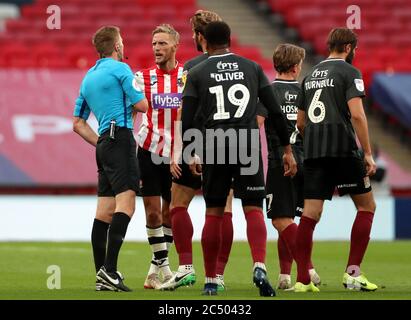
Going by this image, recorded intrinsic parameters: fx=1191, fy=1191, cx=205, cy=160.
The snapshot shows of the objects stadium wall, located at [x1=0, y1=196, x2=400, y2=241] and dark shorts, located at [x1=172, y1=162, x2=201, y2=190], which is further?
stadium wall, located at [x1=0, y1=196, x2=400, y2=241]

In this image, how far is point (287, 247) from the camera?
10.5m

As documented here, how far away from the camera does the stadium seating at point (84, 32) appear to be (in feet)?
74.5

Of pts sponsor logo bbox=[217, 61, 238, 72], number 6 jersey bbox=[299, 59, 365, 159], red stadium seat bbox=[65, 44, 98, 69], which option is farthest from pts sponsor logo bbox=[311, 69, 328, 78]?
red stadium seat bbox=[65, 44, 98, 69]

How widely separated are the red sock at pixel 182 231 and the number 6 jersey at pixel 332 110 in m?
1.18

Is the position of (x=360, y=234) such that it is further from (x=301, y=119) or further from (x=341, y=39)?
(x=341, y=39)

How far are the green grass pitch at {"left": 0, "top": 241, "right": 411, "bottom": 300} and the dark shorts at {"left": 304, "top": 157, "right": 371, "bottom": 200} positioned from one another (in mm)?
849

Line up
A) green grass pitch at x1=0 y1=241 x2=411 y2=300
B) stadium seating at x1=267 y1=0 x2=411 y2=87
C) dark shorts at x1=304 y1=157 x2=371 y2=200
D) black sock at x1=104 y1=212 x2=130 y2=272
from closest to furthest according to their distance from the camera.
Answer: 1. green grass pitch at x1=0 y1=241 x2=411 y2=300
2. black sock at x1=104 y1=212 x2=130 y2=272
3. dark shorts at x1=304 y1=157 x2=371 y2=200
4. stadium seating at x1=267 y1=0 x2=411 y2=87

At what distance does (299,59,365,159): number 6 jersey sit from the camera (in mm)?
9906

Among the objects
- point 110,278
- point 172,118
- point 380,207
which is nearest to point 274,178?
point 172,118

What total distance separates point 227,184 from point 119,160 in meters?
1.11

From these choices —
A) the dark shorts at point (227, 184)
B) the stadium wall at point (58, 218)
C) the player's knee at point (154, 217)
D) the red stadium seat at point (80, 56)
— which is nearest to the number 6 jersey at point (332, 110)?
the dark shorts at point (227, 184)

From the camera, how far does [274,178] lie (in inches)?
416

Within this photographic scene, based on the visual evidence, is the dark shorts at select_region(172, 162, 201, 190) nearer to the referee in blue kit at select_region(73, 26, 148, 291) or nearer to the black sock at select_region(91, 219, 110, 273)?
the referee in blue kit at select_region(73, 26, 148, 291)

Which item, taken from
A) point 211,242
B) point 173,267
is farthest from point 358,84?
point 173,267
